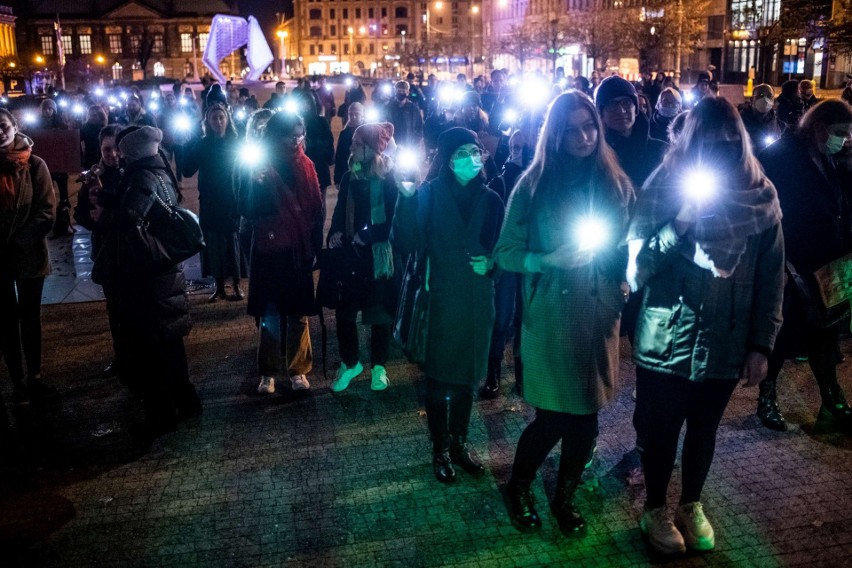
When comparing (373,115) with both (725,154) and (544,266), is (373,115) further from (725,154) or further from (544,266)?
(725,154)

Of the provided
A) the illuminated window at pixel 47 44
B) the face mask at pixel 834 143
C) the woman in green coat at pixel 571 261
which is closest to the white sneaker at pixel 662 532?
the woman in green coat at pixel 571 261

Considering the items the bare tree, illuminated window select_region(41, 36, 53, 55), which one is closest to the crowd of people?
the bare tree

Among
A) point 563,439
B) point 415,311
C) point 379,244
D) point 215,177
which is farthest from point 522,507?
point 215,177

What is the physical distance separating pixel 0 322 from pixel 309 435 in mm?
2454

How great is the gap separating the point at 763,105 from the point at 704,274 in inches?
358

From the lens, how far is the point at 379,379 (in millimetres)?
6215

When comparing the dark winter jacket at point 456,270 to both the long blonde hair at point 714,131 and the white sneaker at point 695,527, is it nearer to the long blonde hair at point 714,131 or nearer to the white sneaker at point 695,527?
the long blonde hair at point 714,131

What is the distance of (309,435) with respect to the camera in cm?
547

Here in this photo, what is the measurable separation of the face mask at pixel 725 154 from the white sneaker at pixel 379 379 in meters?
3.26

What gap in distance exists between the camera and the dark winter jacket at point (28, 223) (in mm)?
5812

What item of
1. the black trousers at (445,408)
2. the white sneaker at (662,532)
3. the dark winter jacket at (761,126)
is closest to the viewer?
the white sneaker at (662,532)

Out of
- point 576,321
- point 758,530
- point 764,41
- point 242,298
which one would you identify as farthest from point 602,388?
point 764,41

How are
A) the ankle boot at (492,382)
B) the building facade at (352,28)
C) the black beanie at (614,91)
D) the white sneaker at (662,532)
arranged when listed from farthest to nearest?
1. the building facade at (352,28)
2. the ankle boot at (492,382)
3. the black beanie at (614,91)
4. the white sneaker at (662,532)

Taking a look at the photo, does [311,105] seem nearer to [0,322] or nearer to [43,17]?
[0,322]
